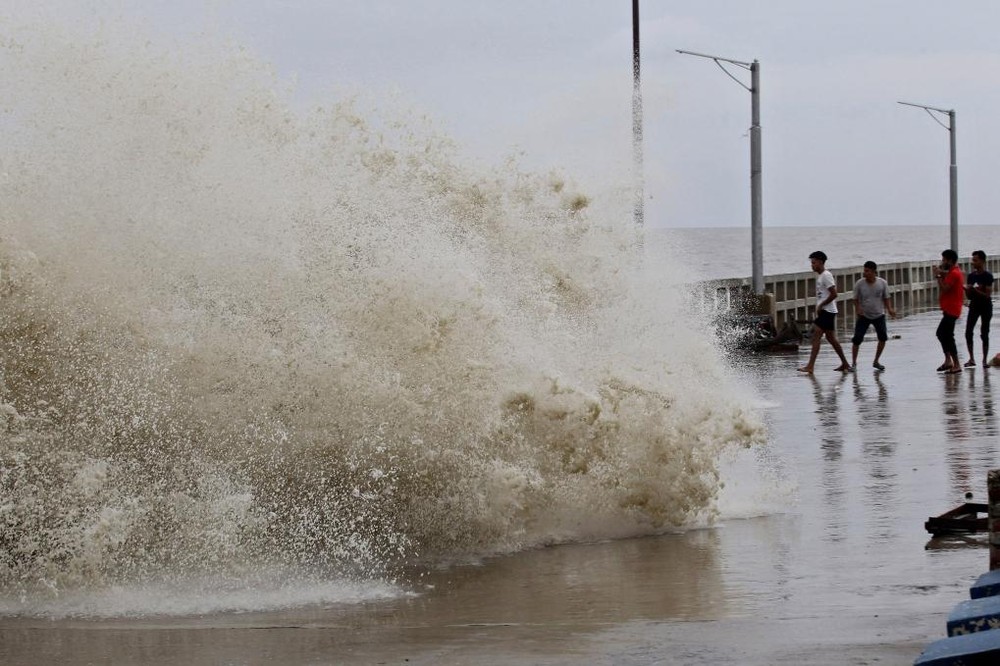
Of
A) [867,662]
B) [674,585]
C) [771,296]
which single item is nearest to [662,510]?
[674,585]

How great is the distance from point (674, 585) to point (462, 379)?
6.38ft

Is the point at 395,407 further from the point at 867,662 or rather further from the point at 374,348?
the point at 867,662

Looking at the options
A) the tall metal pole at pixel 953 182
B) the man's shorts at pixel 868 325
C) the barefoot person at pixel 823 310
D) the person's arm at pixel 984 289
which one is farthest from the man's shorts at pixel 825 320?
the tall metal pole at pixel 953 182

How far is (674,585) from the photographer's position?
7.50 m

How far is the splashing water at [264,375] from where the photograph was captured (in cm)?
809

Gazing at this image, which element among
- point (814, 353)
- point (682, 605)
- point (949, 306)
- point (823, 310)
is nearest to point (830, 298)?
point (823, 310)

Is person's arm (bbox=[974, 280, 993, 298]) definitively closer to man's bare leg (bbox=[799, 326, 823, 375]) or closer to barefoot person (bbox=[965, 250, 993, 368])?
barefoot person (bbox=[965, 250, 993, 368])

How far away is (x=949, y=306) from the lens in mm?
20859

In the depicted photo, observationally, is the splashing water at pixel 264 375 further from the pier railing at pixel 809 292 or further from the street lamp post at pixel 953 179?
the street lamp post at pixel 953 179

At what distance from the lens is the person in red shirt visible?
2047cm

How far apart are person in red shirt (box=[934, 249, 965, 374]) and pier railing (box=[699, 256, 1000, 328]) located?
3479mm

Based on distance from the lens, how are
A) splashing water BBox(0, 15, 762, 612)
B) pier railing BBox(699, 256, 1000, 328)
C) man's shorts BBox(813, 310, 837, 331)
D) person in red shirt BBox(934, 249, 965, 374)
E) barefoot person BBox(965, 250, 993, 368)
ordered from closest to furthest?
splashing water BBox(0, 15, 762, 612) < person in red shirt BBox(934, 249, 965, 374) < barefoot person BBox(965, 250, 993, 368) < man's shorts BBox(813, 310, 837, 331) < pier railing BBox(699, 256, 1000, 328)

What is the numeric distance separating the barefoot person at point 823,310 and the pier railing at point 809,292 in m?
2.49

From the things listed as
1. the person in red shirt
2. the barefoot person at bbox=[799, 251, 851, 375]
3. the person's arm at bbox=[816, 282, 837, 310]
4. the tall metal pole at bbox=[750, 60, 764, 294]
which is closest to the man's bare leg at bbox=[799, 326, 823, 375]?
the barefoot person at bbox=[799, 251, 851, 375]
